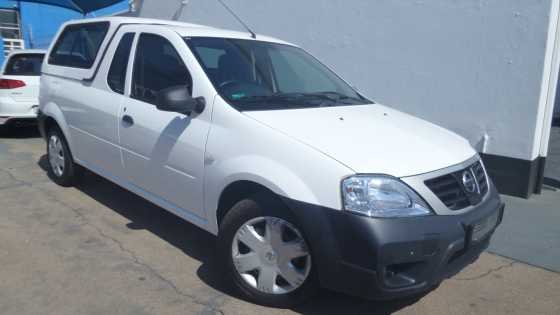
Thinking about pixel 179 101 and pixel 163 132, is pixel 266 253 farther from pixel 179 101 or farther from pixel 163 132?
pixel 163 132

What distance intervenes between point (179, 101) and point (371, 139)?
1.30m

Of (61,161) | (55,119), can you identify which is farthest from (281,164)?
(61,161)

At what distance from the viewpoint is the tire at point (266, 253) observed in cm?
291

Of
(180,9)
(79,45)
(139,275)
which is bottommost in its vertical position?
(139,275)

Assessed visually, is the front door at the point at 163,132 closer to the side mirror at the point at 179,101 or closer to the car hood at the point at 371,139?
the side mirror at the point at 179,101

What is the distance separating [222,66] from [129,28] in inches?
47.0

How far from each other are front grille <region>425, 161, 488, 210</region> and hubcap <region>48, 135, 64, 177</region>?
13.6 ft

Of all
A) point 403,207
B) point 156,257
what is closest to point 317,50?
point 156,257

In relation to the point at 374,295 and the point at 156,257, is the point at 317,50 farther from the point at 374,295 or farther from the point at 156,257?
the point at 374,295

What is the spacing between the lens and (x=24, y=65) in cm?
841

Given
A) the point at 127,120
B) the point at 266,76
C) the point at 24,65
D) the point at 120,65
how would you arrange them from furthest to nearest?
the point at 24,65 → the point at 120,65 → the point at 127,120 → the point at 266,76

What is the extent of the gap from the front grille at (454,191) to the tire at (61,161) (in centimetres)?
401

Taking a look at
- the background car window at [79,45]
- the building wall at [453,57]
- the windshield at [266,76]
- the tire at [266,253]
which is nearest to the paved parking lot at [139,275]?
the tire at [266,253]

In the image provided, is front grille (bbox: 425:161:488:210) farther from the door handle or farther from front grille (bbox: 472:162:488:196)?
the door handle
